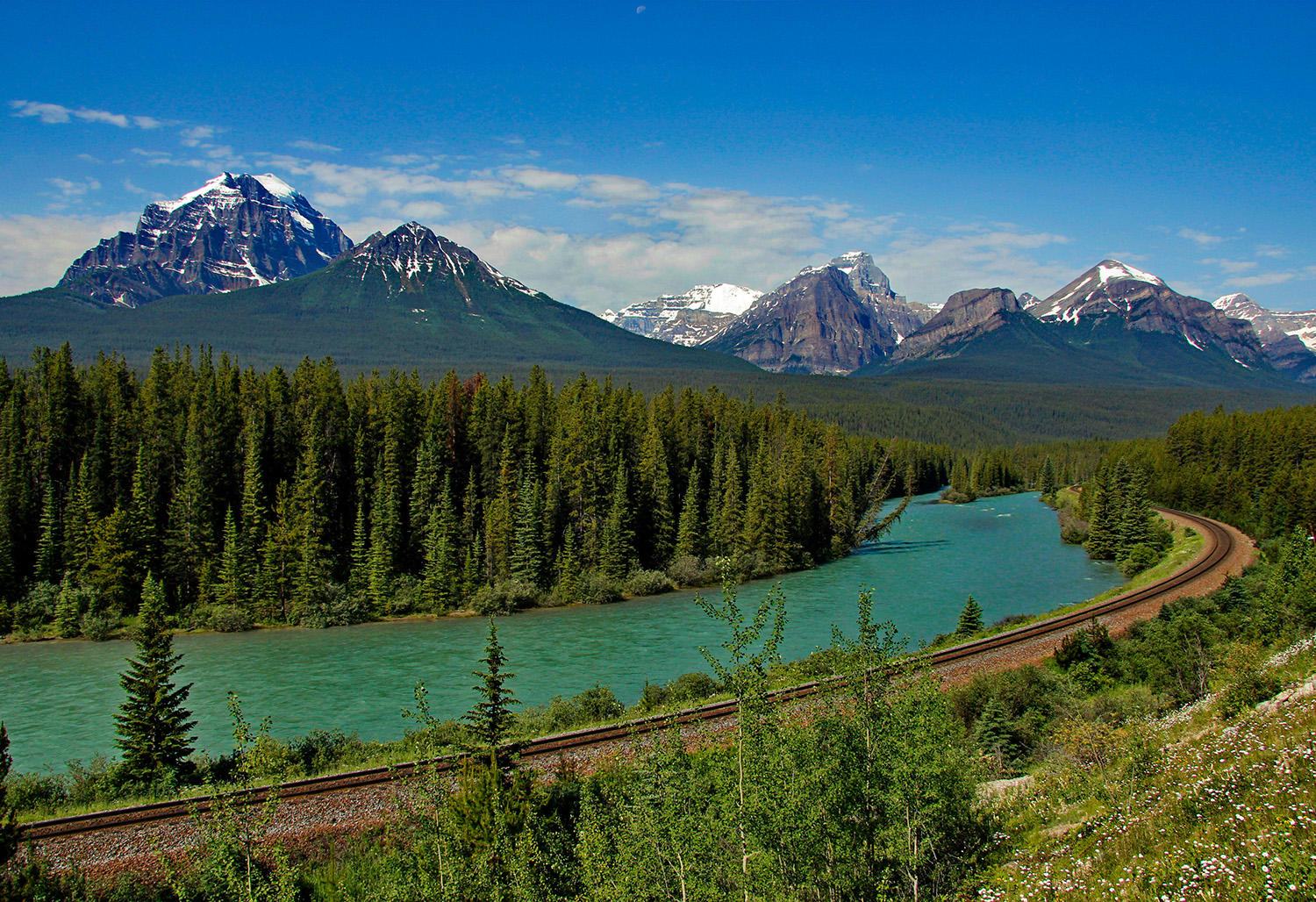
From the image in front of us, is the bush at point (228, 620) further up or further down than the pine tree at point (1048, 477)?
further down

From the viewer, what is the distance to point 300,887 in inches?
711

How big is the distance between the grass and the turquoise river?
2105 cm

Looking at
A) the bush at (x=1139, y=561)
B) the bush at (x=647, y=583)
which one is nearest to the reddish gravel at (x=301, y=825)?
the bush at (x=647, y=583)

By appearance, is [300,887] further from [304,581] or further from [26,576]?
[26,576]

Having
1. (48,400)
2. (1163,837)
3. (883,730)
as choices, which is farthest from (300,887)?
(48,400)

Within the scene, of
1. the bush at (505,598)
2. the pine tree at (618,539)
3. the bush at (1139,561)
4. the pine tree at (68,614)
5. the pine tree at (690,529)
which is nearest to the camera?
the pine tree at (68,614)

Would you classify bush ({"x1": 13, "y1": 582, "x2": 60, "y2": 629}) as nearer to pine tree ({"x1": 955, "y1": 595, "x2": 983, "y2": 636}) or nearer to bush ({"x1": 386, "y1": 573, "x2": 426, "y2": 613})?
bush ({"x1": 386, "y1": 573, "x2": 426, "y2": 613})

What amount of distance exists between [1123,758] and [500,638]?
134ft

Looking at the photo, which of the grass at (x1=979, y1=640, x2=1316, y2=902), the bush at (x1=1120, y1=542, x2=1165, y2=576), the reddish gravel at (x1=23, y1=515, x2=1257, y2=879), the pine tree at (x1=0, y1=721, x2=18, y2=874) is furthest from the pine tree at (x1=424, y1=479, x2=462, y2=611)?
the bush at (x1=1120, y1=542, x2=1165, y2=576)

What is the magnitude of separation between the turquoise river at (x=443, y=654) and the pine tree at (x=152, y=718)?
318 inches

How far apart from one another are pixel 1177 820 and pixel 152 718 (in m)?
27.5

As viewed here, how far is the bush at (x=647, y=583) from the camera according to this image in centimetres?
6662

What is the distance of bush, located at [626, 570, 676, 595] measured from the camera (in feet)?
219

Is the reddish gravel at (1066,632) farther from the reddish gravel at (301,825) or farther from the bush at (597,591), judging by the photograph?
the bush at (597,591)
